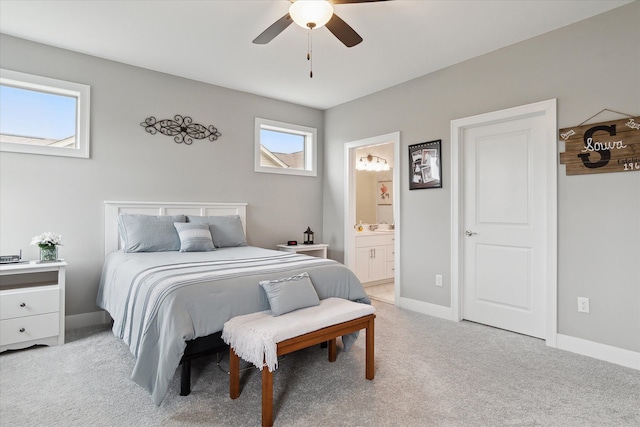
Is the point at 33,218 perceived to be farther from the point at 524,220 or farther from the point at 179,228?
the point at 524,220

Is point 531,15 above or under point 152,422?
above

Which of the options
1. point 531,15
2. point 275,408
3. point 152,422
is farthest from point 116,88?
point 531,15

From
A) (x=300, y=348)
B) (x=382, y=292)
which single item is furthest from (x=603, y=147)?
(x=382, y=292)

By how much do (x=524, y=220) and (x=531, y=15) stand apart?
1691mm

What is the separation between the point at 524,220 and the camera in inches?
127

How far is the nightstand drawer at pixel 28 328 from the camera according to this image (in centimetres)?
270

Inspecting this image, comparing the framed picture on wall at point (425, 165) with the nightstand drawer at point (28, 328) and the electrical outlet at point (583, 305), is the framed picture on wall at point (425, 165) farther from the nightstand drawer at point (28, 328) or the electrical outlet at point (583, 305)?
the nightstand drawer at point (28, 328)

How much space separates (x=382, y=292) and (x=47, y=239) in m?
3.85

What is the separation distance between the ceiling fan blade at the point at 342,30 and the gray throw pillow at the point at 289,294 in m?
1.68

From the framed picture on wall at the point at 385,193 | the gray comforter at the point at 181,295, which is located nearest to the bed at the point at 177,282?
the gray comforter at the point at 181,295

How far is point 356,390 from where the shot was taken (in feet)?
7.18

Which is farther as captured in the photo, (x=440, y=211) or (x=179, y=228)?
(x=440, y=211)

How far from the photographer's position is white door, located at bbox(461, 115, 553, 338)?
3.13m

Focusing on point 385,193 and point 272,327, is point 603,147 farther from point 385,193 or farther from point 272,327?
point 385,193
